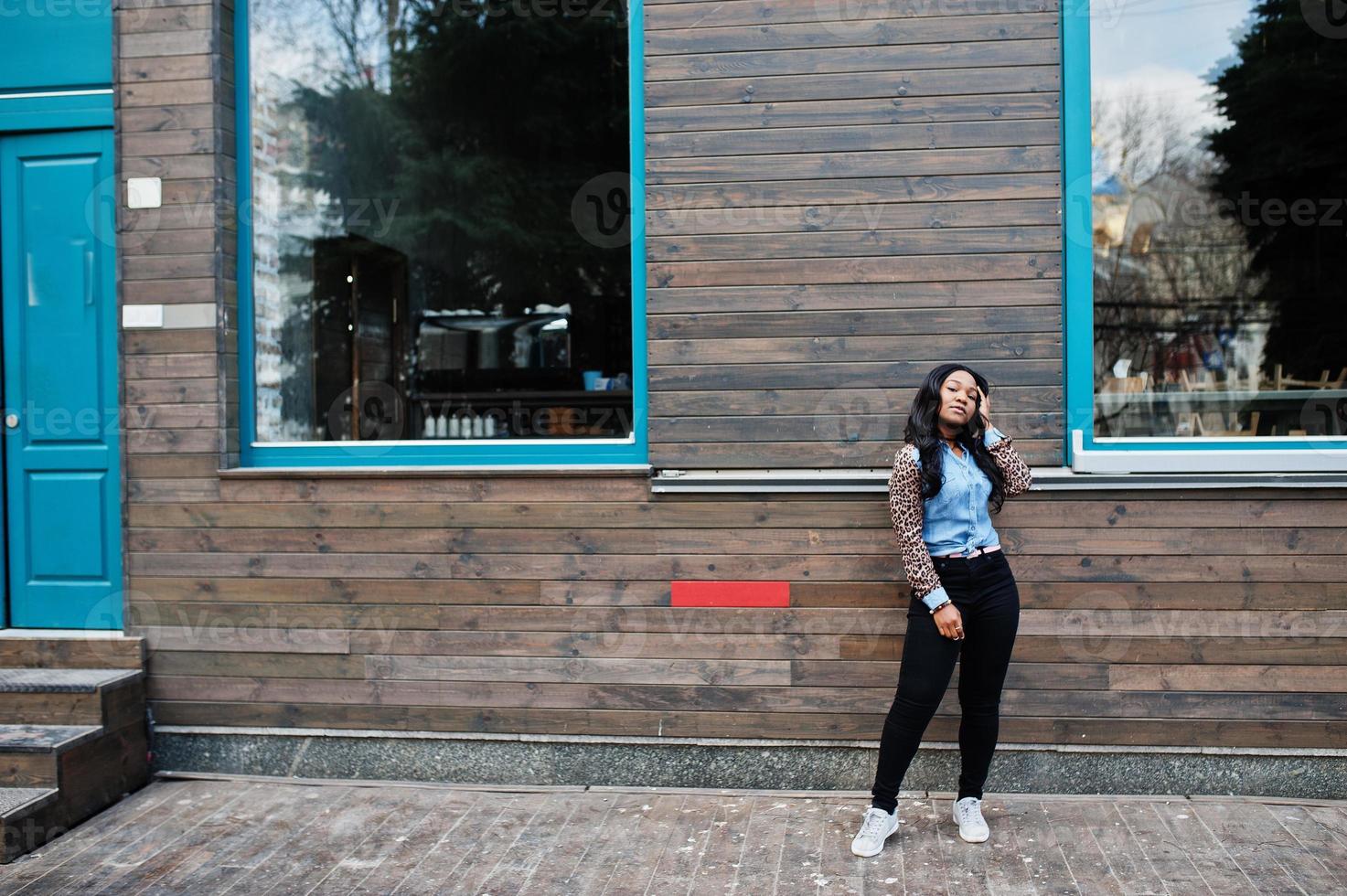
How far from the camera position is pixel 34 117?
4.69 metres

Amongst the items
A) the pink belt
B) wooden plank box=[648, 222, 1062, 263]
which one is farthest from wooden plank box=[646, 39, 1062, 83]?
the pink belt

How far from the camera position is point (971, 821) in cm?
376

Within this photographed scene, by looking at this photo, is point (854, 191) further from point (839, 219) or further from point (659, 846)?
point (659, 846)

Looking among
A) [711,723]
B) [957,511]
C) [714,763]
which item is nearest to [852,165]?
[957,511]

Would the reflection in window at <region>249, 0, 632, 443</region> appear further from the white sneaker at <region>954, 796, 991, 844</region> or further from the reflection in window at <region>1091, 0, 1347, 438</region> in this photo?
the reflection in window at <region>1091, 0, 1347, 438</region>

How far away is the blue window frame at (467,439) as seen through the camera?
14.5ft

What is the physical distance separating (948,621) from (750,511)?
102 cm

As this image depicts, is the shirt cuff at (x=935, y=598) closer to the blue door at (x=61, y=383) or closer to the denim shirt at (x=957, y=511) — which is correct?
the denim shirt at (x=957, y=511)

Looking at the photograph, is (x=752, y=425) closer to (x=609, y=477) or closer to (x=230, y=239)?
(x=609, y=477)

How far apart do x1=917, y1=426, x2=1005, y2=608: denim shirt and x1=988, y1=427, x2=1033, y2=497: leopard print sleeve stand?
11 centimetres

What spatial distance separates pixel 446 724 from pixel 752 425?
5.96 ft
